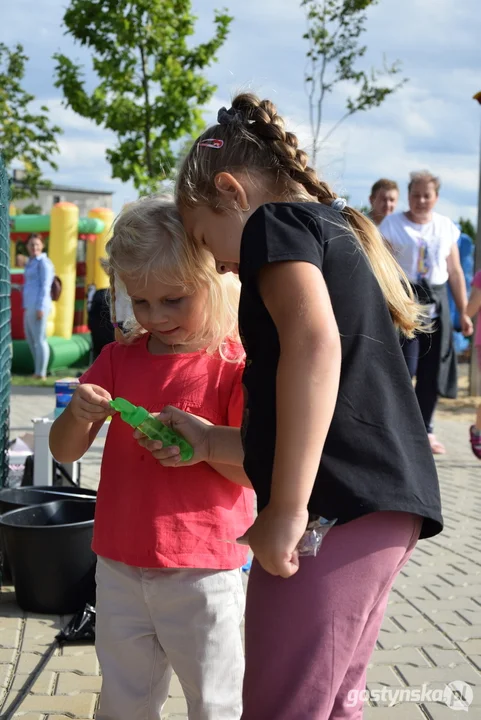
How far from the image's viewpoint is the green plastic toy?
1941 mm

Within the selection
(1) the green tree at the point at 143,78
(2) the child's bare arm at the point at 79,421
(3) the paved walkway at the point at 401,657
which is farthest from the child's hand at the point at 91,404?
(1) the green tree at the point at 143,78

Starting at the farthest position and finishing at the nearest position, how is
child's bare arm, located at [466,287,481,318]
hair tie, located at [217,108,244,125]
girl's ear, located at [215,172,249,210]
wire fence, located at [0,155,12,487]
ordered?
child's bare arm, located at [466,287,481,318] < wire fence, located at [0,155,12,487] < hair tie, located at [217,108,244,125] < girl's ear, located at [215,172,249,210]

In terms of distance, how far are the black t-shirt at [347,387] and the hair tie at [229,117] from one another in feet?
0.96

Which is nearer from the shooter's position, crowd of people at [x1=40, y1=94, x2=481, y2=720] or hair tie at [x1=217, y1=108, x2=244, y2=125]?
crowd of people at [x1=40, y1=94, x2=481, y2=720]

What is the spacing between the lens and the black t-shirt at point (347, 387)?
61.9 inches

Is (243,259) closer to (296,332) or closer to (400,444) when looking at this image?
(296,332)

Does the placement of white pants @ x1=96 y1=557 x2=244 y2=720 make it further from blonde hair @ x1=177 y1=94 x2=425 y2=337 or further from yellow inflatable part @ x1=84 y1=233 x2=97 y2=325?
yellow inflatable part @ x1=84 y1=233 x2=97 y2=325

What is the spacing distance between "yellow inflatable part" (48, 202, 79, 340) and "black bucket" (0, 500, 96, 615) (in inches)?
472

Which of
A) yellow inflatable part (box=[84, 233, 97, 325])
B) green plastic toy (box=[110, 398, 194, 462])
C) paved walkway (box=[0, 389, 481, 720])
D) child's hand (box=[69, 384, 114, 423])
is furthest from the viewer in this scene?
yellow inflatable part (box=[84, 233, 97, 325])

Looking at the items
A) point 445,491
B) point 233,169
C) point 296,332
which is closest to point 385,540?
point 296,332

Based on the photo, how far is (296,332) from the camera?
151 cm

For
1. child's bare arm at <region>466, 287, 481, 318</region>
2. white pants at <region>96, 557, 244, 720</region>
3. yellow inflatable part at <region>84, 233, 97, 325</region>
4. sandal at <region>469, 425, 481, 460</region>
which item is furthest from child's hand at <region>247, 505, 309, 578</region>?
yellow inflatable part at <region>84, 233, 97, 325</region>

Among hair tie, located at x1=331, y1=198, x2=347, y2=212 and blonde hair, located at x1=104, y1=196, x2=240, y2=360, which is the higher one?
hair tie, located at x1=331, y1=198, x2=347, y2=212

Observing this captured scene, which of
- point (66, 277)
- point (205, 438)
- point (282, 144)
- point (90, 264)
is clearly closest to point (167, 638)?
point (205, 438)
